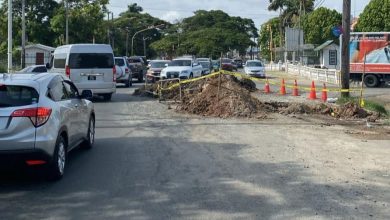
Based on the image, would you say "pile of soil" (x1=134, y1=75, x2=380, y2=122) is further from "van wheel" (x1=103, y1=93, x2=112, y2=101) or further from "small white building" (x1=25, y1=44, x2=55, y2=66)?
"small white building" (x1=25, y1=44, x2=55, y2=66)

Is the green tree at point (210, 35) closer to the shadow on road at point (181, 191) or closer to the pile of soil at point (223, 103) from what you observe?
the pile of soil at point (223, 103)

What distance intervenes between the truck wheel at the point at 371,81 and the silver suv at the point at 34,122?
29.9 m

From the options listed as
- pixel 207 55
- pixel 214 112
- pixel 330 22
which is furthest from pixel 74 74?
pixel 207 55

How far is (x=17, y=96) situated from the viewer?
8.12 metres

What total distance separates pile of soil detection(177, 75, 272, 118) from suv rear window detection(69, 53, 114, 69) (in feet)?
14.3

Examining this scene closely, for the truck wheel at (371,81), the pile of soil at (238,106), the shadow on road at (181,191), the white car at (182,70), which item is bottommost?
the shadow on road at (181,191)

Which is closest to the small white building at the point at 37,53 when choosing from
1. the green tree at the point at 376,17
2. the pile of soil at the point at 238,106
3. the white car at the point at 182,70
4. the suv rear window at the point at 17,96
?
the white car at the point at 182,70

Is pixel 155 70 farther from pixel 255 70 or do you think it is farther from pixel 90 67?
pixel 255 70

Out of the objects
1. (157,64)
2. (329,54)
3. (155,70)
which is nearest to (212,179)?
(155,70)

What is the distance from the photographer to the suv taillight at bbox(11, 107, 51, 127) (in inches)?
308

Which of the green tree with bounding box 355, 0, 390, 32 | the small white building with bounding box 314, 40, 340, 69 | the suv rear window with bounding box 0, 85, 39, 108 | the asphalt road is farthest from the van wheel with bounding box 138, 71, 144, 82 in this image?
the suv rear window with bounding box 0, 85, 39, 108

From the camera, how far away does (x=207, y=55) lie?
93.9 m

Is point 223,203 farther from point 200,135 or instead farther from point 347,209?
point 200,135

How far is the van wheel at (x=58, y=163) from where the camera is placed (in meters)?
8.20
